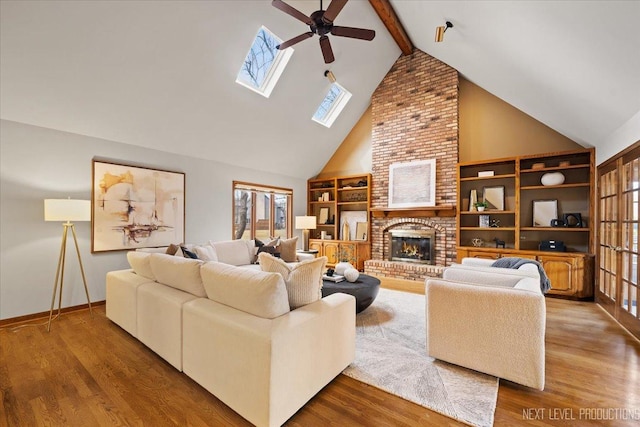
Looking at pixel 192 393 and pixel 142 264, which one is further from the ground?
pixel 142 264

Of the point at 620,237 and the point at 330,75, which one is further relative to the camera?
the point at 330,75

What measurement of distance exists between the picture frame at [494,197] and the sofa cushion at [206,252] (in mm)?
5027

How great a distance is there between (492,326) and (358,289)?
4.75ft

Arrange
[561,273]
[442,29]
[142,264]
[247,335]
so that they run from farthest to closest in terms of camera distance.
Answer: [561,273], [442,29], [142,264], [247,335]

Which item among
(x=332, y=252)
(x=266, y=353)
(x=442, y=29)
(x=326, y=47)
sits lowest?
(x=332, y=252)

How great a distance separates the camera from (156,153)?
15.2 ft

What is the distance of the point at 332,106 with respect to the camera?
632 cm

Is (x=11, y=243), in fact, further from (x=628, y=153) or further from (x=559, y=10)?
(x=628, y=153)

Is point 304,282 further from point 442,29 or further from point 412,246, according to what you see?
point 412,246

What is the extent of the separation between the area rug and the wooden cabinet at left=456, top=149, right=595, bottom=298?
277 cm

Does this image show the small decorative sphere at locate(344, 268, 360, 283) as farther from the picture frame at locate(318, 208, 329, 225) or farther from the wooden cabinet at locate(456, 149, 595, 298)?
the picture frame at locate(318, 208, 329, 225)

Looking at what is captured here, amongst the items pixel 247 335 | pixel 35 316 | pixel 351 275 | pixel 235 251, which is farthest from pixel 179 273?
pixel 35 316

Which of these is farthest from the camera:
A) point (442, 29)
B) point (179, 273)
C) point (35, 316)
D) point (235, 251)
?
point (235, 251)

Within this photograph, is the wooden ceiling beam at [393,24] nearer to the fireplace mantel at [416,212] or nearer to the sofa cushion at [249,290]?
the fireplace mantel at [416,212]
